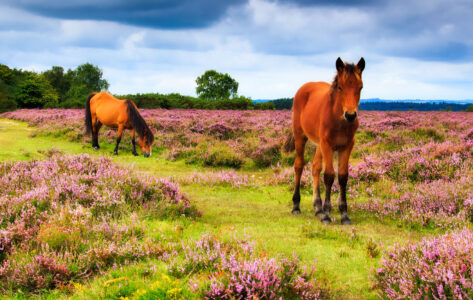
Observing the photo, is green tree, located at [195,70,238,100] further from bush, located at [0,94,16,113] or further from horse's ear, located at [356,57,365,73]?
horse's ear, located at [356,57,365,73]

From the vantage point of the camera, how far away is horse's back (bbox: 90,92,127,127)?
47.9 ft

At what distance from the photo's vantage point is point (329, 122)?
217 inches

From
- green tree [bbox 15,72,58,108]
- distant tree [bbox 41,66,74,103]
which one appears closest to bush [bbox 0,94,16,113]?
green tree [bbox 15,72,58,108]

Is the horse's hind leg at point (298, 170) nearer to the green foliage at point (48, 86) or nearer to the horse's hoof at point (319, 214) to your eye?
the horse's hoof at point (319, 214)

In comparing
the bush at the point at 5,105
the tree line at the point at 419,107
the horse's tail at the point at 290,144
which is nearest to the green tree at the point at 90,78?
the bush at the point at 5,105

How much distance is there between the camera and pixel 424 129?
612 inches

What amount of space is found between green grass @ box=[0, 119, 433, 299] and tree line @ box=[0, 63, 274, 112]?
38373mm

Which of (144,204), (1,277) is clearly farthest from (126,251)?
(144,204)

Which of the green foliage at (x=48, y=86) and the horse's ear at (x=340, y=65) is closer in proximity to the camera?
the horse's ear at (x=340, y=65)

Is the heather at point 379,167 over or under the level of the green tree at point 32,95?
under

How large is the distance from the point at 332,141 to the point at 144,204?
11.3 ft

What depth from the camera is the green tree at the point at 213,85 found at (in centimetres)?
8645

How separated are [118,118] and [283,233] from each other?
11.6 meters

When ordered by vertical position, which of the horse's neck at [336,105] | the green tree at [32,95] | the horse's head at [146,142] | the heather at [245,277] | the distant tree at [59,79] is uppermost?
the distant tree at [59,79]
